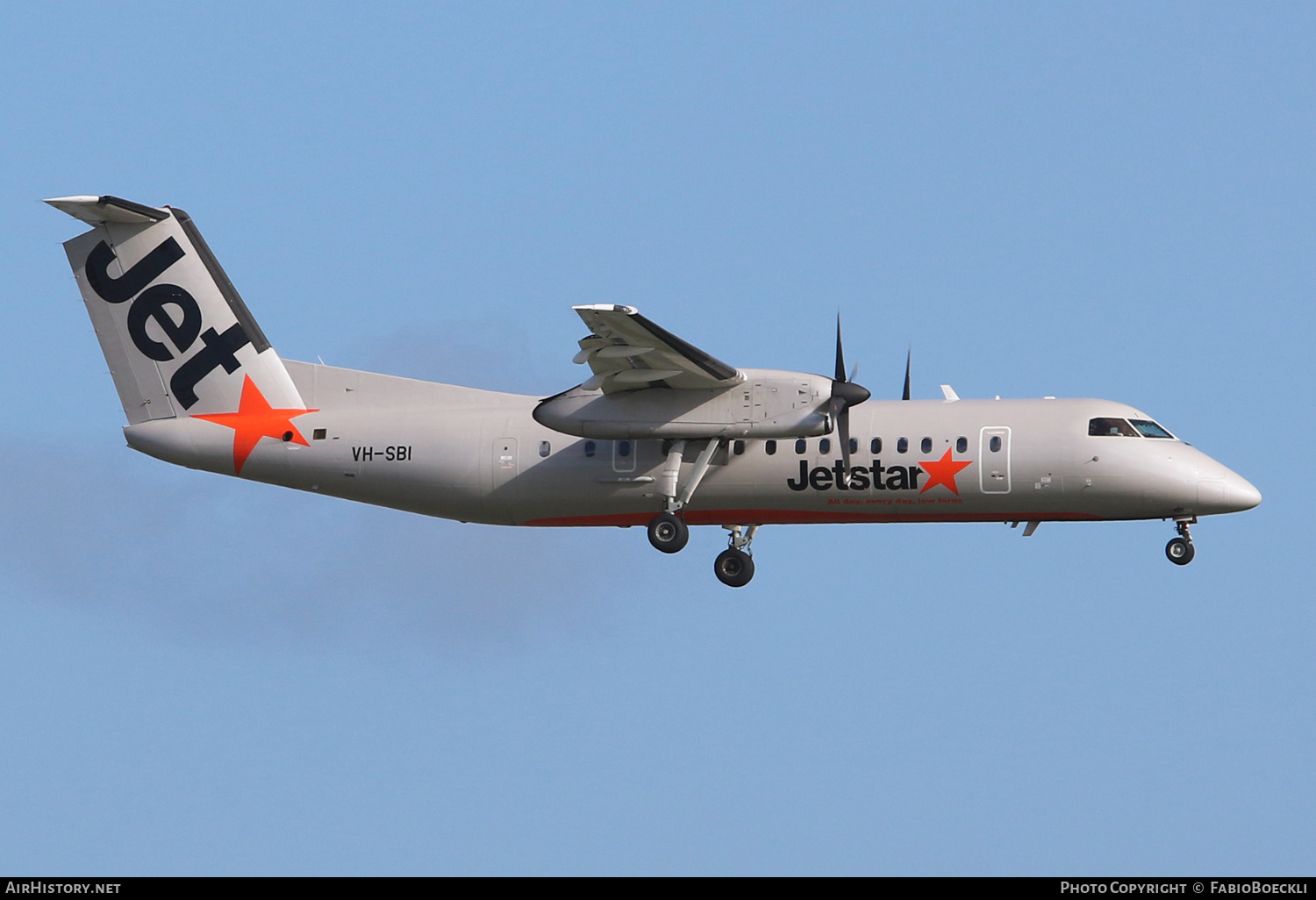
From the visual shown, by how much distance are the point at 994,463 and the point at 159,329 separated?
43.4 ft

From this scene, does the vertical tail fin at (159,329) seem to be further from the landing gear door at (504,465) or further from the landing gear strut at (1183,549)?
the landing gear strut at (1183,549)

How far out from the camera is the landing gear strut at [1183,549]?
26797 millimetres

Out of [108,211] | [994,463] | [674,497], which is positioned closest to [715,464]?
[674,497]

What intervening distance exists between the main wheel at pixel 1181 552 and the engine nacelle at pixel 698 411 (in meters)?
5.57

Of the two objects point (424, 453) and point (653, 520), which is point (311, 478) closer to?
point (424, 453)

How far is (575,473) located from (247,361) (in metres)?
5.67

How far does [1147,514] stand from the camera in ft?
87.6

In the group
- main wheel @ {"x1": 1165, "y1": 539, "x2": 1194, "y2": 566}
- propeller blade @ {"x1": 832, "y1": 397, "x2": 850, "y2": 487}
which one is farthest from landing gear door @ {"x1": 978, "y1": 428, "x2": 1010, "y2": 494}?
main wheel @ {"x1": 1165, "y1": 539, "x2": 1194, "y2": 566}

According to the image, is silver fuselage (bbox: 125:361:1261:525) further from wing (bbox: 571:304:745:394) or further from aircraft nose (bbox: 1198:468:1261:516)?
wing (bbox: 571:304:745:394)

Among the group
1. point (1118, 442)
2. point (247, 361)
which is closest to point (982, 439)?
point (1118, 442)

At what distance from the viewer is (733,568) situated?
92.7 ft

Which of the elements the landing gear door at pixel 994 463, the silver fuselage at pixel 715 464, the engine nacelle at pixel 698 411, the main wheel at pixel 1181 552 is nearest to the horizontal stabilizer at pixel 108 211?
the silver fuselage at pixel 715 464
